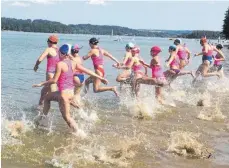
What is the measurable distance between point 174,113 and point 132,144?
390 cm

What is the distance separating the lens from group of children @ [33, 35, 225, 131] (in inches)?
320

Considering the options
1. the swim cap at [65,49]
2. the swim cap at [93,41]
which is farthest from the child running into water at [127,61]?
the swim cap at [65,49]

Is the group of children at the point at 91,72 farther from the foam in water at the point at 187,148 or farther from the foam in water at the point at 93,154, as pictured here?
the foam in water at the point at 187,148

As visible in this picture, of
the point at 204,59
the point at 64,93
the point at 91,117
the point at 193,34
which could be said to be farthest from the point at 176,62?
the point at 193,34

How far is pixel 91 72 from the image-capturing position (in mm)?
8828

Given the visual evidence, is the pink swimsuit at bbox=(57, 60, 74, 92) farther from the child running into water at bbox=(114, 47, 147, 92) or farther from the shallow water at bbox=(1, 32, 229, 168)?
the child running into water at bbox=(114, 47, 147, 92)

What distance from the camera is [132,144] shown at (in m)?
7.83

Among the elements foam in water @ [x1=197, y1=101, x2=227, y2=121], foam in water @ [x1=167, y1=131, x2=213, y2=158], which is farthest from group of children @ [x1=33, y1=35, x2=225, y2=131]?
foam in water @ [x1=167, y1=131, x2=213, y2=158]

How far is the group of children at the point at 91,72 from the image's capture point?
8.12m

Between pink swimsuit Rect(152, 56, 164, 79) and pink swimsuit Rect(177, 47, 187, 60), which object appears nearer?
pink swimsuit Rect(152, 56, 164, 79)

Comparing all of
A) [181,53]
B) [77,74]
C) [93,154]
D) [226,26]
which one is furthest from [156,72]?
[226,26]

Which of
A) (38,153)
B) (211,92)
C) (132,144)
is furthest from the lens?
(211,92)

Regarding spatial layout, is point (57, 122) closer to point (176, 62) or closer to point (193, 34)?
point (176, 62)

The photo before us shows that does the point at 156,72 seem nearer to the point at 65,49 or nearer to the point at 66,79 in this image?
the point at 66,79
